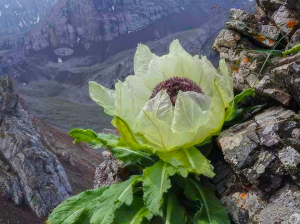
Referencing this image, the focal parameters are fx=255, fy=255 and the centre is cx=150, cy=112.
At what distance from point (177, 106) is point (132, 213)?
532 mm

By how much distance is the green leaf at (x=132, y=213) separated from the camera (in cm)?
111

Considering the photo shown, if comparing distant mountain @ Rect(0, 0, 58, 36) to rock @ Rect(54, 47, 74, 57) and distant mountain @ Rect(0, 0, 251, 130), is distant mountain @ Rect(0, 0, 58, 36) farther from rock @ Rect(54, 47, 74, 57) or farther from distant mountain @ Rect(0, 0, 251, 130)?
rock @ Rect(54, 47, 74, 57)

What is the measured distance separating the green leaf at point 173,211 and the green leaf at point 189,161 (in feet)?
0.61

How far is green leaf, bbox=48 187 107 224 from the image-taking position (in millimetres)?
1263

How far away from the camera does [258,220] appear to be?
962mm

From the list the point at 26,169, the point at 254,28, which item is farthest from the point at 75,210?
the point at 26,169

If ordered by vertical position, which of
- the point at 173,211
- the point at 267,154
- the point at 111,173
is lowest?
the point at 111,173

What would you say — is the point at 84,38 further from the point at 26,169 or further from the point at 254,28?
the point at 254,28

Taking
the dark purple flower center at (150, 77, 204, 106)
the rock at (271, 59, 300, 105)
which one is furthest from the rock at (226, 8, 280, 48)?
the dark purple flower center at (150, 77, 204, 106)

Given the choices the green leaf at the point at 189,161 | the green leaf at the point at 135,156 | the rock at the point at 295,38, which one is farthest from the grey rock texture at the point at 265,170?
the rock at the point at 295,38

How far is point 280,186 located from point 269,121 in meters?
0.28

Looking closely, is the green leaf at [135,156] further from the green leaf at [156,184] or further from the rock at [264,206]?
the rock at [264,206]

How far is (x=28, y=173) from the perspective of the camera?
12219mm

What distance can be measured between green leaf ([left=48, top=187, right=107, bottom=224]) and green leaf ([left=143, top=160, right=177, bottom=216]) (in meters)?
0.39
